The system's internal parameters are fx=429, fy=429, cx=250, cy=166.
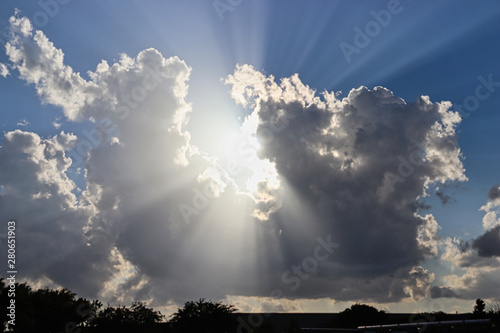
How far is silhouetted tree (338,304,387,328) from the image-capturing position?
116 m

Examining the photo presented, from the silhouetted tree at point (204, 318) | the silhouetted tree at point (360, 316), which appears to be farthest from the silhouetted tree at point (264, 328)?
the silhouetted tree at point (360, 316)

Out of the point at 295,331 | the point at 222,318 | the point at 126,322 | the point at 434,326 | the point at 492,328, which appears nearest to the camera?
the point at 492,328

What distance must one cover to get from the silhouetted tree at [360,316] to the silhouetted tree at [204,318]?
151 feet

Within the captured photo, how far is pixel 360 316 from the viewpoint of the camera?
389 ft

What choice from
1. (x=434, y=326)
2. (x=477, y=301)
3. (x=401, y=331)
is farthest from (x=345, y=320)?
(x=434, y=326)

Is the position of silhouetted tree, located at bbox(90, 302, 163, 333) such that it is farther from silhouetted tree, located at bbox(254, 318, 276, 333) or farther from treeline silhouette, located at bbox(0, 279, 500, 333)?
silhouetted tree, located at bbox(254, 318, 276, 333)

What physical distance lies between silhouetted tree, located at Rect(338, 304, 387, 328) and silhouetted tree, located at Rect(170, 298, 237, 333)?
151 feet

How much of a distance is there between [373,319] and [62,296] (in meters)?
78.5

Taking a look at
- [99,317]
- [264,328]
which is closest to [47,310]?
[99,317]

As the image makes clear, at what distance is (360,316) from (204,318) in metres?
55.0

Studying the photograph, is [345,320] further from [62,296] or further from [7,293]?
[7,293]

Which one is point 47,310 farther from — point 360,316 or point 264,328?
point 360,316

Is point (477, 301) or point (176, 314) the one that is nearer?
point (176, 314)

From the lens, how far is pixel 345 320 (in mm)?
119000
